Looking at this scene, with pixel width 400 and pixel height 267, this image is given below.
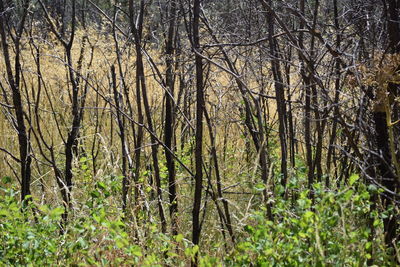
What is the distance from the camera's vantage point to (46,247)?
245 cm

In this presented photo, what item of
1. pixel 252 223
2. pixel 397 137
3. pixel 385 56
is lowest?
Answer: pixel 252 223

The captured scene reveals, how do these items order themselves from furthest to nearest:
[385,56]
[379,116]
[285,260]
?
[379,116]
[385,56]
[285,260]

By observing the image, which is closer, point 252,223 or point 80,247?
point 80,247

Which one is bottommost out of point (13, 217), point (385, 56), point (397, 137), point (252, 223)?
point (252, 223)

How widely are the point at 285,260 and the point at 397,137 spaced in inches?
36.5

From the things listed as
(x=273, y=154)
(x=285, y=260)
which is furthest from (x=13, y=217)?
(x=273, y=154)

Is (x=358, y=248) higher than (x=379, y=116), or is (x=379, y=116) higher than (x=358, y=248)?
(x=379, y=116)

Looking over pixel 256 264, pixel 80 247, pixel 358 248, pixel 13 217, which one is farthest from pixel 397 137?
pixel 13 217

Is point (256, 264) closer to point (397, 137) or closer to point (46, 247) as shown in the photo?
point (46, 247)

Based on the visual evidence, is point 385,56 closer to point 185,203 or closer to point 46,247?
point 46,247

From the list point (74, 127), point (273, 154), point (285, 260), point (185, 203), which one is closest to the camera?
point (285, 260)

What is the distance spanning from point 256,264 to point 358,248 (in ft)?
1.12

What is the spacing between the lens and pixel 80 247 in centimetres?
242

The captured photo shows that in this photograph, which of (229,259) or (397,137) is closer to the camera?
(229,259)
